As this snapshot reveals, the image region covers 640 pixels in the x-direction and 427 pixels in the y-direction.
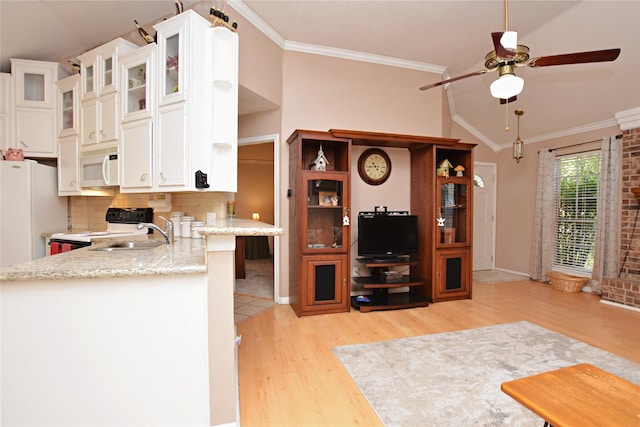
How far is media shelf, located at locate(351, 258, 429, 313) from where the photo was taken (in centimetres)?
353

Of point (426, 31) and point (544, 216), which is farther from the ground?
point (426, 31)

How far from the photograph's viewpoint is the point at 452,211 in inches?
156

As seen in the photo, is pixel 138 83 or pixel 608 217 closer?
pixel 138 83

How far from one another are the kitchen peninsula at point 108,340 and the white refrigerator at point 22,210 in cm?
234

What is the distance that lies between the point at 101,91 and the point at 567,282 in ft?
21.3

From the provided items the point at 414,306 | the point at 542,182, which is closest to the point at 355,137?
A: the point at 414,306

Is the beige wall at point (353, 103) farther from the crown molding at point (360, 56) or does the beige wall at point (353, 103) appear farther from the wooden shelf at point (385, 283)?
the wooden shelf at point (385, 283)

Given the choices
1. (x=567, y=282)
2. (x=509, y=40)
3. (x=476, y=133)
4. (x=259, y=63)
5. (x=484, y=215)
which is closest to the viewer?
(x=509, y=40)

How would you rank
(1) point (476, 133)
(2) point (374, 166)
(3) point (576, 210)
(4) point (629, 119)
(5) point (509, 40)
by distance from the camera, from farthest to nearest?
1. (1) point (476, 133)
2. (3) point (576, 210)
3. (2) point (374, 166)
4. (4) point (629, 119)
5. (5) point (509, 40)

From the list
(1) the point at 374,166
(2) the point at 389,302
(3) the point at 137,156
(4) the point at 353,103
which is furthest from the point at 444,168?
(3) the point at 137,156

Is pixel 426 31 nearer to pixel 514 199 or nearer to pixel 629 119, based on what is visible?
pixel 629 119

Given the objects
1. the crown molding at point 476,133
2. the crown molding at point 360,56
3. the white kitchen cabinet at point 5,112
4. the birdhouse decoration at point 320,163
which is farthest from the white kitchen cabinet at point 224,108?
the crown molding at point 476,133

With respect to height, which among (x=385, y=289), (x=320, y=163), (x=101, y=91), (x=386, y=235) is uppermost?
(x=101, y=91)

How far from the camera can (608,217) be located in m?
4.13
